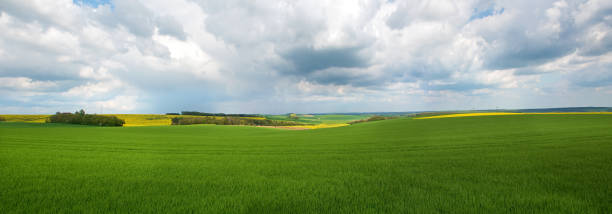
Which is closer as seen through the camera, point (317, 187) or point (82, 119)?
point (317, 187)

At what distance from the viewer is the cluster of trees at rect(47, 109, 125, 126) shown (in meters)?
52.9

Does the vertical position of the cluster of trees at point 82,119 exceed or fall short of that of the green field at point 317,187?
it exceeds it

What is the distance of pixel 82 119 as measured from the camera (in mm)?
53375

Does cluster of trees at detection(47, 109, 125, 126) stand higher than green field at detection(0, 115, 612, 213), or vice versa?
cluster of trees at detection(47, 109, 125, 126)

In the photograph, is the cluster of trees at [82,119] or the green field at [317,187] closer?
the green field at [317,187]

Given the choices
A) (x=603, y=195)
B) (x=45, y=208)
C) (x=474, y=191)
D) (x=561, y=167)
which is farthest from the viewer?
(x=561, y=167)

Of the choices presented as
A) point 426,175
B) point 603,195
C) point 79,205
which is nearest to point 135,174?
point 79,205

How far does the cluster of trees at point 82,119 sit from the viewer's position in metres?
52.9

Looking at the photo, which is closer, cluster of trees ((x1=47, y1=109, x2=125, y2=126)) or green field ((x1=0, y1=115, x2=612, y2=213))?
green field ((x1=0, y1=115, x2=612, y2=213))

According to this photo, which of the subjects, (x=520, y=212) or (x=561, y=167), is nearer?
(x=520, y=212)

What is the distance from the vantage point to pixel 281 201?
4.70m

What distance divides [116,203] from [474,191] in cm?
748

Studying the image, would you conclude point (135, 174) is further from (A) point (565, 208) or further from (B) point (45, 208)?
(A) point (565, 208)

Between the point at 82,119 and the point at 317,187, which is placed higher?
the point at 82,119
